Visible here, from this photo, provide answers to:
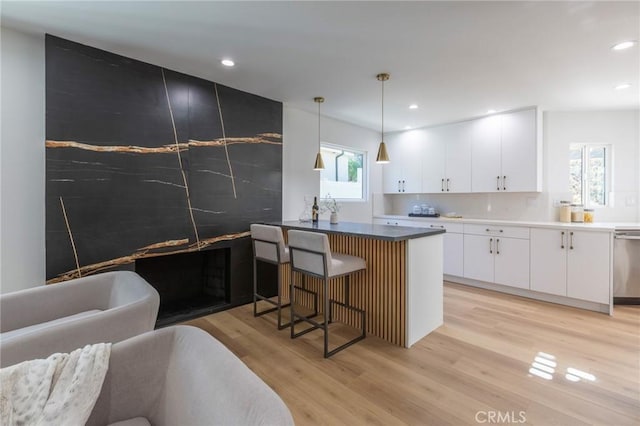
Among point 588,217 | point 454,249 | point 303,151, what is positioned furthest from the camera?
point 454,249

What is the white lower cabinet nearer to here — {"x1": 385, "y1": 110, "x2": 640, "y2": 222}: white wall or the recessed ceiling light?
{"x1": 385, "y1": 110, "x2": 640, "y2": 222}: white wall

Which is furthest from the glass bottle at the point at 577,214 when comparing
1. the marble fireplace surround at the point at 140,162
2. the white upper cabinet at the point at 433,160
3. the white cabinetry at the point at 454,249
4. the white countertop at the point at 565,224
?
the marble fireplace surround at the point at 140,162

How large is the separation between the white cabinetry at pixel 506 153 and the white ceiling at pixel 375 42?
0.53 m

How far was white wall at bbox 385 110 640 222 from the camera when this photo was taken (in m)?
3.86

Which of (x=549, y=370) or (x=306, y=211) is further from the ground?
(x=306, y=211)

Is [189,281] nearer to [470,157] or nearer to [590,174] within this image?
[470,157]

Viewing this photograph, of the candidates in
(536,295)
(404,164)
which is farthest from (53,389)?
(404,164)

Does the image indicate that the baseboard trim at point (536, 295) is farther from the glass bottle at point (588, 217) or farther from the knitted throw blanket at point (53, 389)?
the knitted throw blanket at point (53, 389)

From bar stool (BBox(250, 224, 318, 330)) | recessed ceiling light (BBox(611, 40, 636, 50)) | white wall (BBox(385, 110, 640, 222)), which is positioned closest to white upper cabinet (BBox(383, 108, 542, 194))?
white wall (BBox(385, 110, 640, 222))

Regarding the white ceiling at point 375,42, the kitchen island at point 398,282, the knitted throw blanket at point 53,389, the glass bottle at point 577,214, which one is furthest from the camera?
the glass bottle at point 577,214

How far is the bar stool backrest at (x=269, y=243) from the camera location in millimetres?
2787

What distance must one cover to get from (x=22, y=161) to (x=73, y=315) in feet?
4.33

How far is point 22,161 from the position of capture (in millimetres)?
2219

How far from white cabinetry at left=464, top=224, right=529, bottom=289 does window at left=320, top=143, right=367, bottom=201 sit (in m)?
1.84
